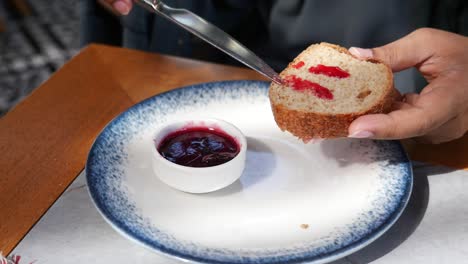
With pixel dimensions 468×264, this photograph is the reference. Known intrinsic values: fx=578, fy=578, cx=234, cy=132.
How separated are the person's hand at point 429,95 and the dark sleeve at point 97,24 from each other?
101 cm

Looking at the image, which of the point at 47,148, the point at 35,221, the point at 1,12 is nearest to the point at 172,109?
the point at 47,148

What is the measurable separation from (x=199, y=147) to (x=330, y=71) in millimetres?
325

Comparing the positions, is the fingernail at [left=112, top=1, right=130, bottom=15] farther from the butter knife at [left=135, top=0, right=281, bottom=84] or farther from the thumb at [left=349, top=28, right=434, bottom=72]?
the thumb at [left=349, top=28, right=434, bottom=72]

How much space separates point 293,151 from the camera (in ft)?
3.92

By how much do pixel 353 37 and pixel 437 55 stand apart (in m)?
0.52

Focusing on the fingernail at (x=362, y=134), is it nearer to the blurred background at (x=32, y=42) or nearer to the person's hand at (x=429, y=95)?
the person's hand at (x=429, y=95)

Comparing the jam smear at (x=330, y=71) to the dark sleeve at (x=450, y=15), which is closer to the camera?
the jam smear at (x=330, y=71)

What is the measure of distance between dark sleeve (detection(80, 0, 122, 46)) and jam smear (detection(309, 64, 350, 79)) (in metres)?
0.96

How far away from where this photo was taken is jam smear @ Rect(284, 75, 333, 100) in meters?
1.15

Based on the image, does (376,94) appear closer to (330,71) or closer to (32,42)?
(330,71)

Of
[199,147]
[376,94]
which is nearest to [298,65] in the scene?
[376,94]

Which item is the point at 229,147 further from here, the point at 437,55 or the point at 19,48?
the point at 19,48

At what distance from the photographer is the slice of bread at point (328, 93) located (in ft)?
3.61

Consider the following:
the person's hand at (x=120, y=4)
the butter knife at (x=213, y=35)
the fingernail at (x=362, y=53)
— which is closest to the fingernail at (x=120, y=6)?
the person's hand at (x=120, y=4)
